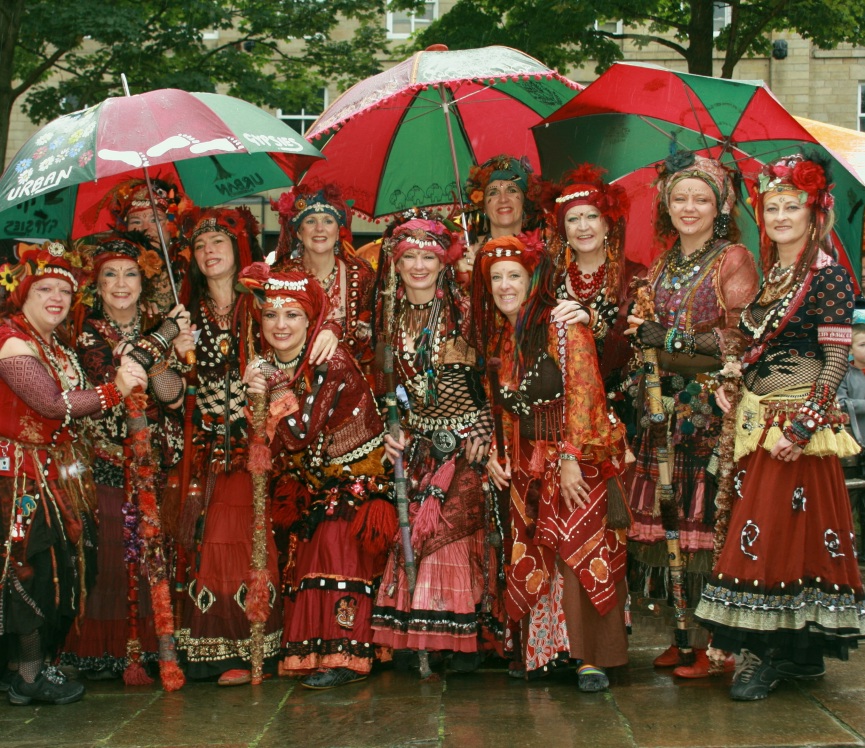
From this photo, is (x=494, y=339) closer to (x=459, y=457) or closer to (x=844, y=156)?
(x=459, y=457)

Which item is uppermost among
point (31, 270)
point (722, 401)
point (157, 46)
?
point (157, 46)

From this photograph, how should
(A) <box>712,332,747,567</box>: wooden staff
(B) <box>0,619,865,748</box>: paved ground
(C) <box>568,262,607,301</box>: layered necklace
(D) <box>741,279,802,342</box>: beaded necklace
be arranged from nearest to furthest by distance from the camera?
(B) <box>0,619,865,748</box>: paved ground
(D) <box>741,279,802,342</box>: beaded necklace
(A) <box>712,332,747,567</box>: wooden staff
(C) <box>568,262,607,301</box>: layered necklace

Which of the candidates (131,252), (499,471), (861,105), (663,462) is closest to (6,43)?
(131,252)

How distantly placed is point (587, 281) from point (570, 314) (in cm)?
47

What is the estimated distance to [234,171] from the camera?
19.4ft

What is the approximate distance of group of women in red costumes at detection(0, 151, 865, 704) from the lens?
4.55m

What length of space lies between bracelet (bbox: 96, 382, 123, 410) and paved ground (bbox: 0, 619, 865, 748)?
4.27ft

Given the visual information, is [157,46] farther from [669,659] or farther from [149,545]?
[669,659]

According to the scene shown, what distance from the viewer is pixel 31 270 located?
4.93 m

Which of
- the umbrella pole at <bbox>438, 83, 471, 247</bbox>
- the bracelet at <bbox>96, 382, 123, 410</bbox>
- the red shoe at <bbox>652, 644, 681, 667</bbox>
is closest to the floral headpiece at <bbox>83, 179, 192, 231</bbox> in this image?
the bracelet at <bbox>96, 382, 123, 410</bbox>

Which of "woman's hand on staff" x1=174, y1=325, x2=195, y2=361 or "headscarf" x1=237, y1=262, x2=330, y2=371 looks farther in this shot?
"woman's hand on staff" x1=174, y1=325, x2=195, y2=361

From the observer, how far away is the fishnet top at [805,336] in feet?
14.4

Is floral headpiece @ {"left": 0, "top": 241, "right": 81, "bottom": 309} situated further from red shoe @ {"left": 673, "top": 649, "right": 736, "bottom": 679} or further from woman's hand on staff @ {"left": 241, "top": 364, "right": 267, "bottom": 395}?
red shoe @ {"left": 673, "top": 649, "right": 736, "bottom": 679}

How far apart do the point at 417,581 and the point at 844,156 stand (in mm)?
2720
